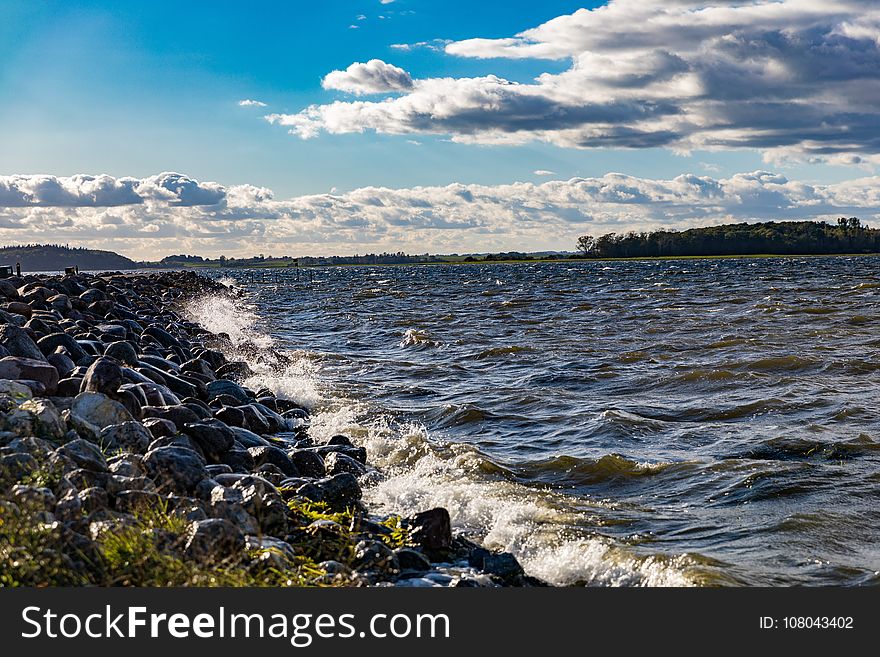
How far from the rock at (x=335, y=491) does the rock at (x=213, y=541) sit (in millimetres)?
2247

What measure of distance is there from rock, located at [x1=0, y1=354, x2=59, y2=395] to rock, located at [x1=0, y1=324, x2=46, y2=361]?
912 mm

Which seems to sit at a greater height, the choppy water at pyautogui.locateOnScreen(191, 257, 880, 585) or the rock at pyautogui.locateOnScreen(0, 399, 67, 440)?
the rock at pyautogui.locateOnScreen(0, 399, 67, 440)

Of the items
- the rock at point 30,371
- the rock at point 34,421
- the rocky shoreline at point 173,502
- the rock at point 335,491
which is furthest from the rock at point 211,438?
the rock at point 30,371

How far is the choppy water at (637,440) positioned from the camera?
7488mm

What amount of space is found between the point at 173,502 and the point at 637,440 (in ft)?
24.5

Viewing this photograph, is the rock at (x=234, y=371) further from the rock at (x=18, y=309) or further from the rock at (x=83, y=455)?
the rock at (x=83, y=455)

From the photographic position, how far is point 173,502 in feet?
20.0

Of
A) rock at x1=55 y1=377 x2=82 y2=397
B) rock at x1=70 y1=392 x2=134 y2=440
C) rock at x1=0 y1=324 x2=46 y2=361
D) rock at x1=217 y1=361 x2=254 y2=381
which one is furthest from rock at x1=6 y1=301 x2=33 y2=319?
rock at x1=70 y1=392 x2=134 y2=440

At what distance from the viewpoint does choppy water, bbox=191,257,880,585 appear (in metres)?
7.49

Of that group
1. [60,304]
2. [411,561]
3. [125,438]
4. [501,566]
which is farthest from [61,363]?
[60,304]

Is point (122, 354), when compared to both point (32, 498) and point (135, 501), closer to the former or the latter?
point (135, 501)

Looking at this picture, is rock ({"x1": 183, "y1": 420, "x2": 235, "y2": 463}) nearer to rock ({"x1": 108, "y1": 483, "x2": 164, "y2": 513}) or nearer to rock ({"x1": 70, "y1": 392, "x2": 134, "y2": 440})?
rock ({"x1": 70, "y1": 392, "x2": 134, "y2": 440})

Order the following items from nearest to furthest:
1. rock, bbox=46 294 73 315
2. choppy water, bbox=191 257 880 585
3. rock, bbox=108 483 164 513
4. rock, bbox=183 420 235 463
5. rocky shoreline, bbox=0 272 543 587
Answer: rocky shoreline, bbox=0 272 543 587
rock, bbox=108 483 164 513
choppy water, bbox=191 257 880 585
rock, bbox=183 420 235 463
rock, bbox=46 294 73 315

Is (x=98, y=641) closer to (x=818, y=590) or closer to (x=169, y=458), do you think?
(x=169, y=458)
